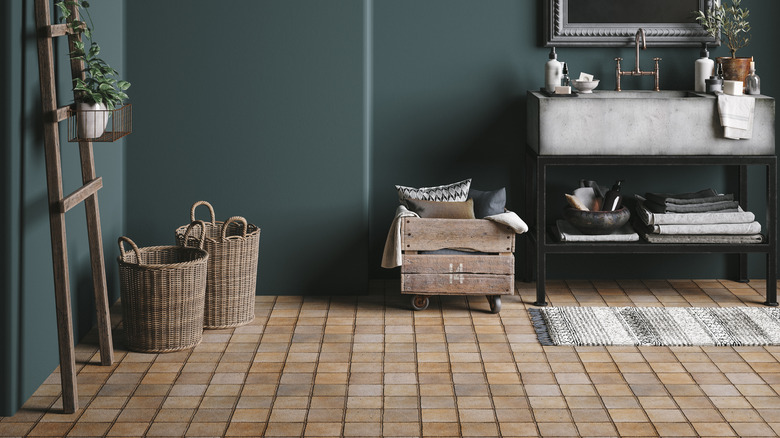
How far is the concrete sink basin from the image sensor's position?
4816 mm

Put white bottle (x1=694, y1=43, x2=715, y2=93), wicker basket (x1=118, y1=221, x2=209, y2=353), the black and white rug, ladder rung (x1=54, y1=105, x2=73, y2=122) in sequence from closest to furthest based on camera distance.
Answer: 1. ladder rung (x1=54, y1=105, x2=73, y2=122)
2. wicker basket (x1=118, y1=221, x2=209, y2=353)
3. the black and white rug
4. white bottle (x1=694, y1=43, x2=715, y2=93)

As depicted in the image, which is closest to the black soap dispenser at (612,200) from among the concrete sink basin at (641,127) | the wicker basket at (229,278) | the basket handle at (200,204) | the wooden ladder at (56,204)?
the concrete sink basin at (641,127)

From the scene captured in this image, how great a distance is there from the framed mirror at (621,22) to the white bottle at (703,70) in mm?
133

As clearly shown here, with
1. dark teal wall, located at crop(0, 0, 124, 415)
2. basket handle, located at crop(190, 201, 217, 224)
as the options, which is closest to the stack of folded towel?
basket handle, located at crop(190, 201, 217, 224)

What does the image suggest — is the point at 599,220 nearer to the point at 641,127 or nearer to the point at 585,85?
the point at 641,127

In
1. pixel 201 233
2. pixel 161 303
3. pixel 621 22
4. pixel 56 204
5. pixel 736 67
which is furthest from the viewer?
pixel 621 22

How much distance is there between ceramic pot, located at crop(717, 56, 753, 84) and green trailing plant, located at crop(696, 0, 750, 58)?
72 mm

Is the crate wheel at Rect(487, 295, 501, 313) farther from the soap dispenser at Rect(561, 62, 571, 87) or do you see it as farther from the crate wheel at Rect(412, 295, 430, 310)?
the soap dispenser at Rect(561, 62, 571, 87)

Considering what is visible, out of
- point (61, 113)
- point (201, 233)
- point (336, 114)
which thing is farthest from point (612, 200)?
point (61, 113)

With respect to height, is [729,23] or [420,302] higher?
[729,23]

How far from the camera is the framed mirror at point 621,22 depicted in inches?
207

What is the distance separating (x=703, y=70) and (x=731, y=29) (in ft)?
0.98

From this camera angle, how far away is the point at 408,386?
3742mm

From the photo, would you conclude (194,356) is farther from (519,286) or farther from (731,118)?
(731,118)
